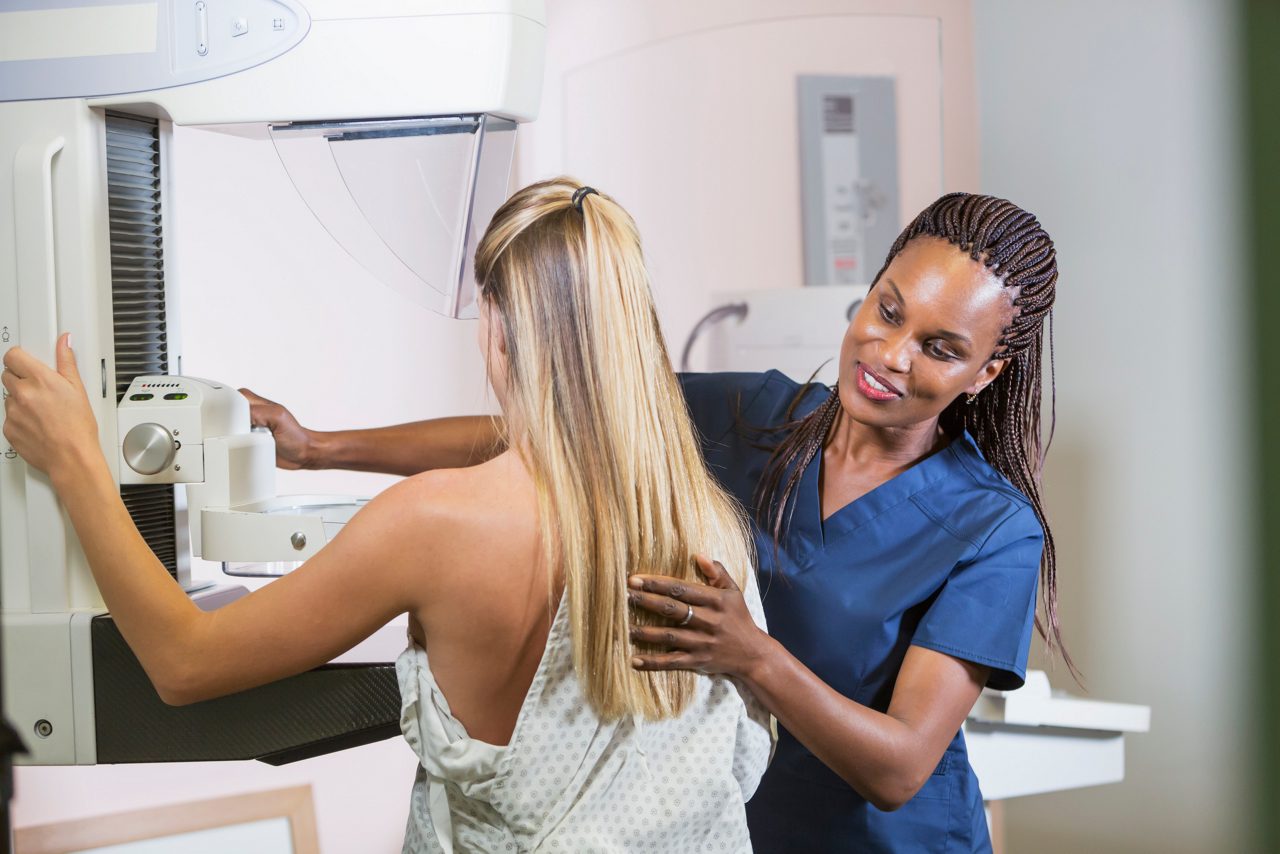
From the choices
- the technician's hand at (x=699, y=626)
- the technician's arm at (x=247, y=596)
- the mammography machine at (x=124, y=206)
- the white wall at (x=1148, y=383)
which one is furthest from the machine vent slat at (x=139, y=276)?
the white wall at (x=1148, y=383)

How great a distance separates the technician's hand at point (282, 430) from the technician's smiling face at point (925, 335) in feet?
1.84

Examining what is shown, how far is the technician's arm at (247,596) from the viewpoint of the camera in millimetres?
792

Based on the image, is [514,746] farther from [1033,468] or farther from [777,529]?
[1033,468]

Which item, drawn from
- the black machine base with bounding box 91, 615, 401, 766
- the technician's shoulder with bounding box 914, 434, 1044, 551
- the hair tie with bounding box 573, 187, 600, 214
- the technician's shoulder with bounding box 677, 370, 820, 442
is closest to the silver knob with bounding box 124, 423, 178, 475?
the black machine base with bounding box 91, 615, 401, 766

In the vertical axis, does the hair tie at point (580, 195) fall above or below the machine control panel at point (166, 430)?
above

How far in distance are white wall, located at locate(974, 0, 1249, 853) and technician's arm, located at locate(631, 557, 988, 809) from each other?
1.22 meters

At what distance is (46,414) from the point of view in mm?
946

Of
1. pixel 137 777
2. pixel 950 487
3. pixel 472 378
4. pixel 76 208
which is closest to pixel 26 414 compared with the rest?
pixel 76 208

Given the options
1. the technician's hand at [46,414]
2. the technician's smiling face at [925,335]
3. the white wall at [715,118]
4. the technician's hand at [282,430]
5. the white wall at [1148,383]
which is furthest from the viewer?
the white wall at [715,118]

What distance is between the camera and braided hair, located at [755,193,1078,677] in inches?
42.1

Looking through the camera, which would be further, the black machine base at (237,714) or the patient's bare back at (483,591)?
the black machine base at (237,714)

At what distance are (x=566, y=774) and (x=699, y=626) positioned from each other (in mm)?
142

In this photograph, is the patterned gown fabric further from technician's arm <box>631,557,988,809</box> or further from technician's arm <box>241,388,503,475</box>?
technician's arm <box>241,388,503,475</box>

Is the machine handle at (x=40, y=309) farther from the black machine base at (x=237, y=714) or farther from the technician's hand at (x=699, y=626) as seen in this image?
the technician's hand at (x=699, y=626)
